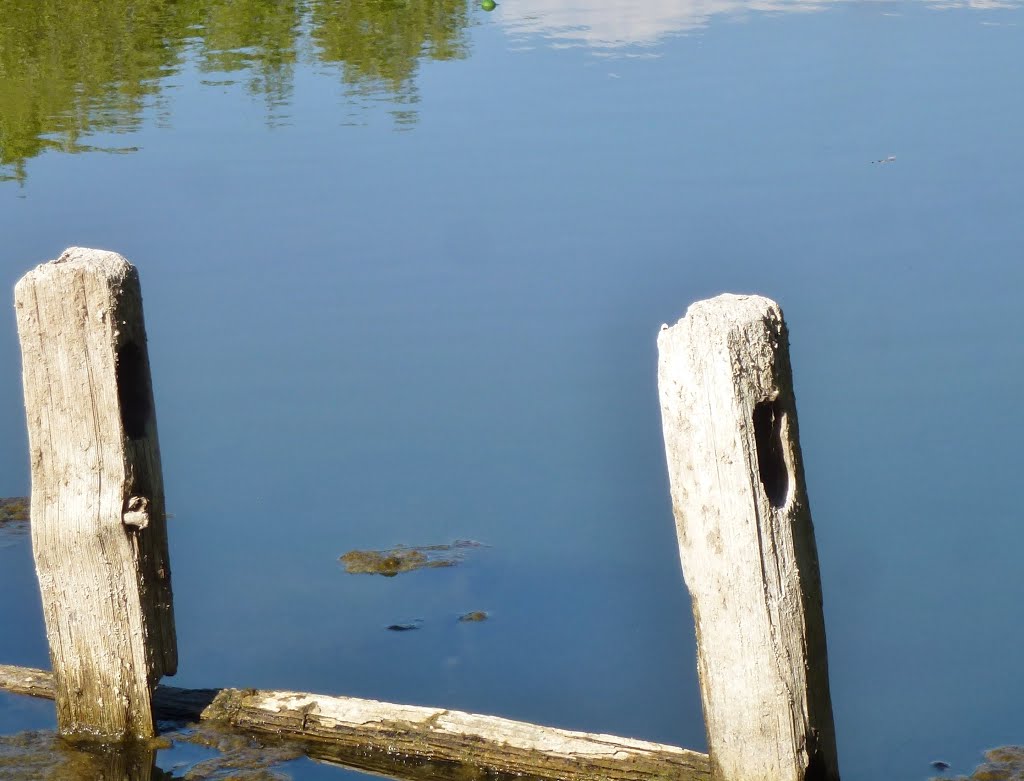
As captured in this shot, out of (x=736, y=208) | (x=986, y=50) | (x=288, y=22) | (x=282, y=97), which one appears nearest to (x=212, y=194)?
(x=282, y=97)

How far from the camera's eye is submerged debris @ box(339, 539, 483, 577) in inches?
264

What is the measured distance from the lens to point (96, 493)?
15.4 ft

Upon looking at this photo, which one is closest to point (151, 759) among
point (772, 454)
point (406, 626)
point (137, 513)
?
point (137, 513)

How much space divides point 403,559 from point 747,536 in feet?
9.99

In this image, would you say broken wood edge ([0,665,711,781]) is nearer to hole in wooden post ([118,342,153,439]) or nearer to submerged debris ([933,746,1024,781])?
hole in wooden post ([118,342,153,439])

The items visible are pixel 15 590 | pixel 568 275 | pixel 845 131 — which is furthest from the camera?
pixel 845 131

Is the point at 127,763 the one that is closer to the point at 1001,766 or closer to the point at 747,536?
the point at 747,536

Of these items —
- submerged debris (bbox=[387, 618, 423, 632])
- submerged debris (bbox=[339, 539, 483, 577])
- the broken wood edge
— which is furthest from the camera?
submerged debris (bbox=[339, 539, 483, 577])

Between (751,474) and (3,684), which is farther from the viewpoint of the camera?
(3,684)

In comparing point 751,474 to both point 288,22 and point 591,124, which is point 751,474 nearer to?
point 591,124

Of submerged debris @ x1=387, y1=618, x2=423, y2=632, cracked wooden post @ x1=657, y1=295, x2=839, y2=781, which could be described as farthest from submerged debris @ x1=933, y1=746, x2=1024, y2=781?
submerged debris @ x1=387, y1=618, x2=423, y2=632

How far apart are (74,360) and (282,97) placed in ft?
35.7

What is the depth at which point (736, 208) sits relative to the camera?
11.4 m

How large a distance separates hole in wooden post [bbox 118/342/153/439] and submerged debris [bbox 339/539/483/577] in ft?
6.95
